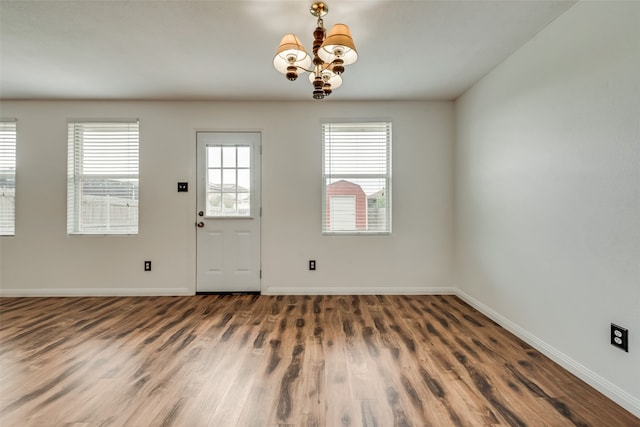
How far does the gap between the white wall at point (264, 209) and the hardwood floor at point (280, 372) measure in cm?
67

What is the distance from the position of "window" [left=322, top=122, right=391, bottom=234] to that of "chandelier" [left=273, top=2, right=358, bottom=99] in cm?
168

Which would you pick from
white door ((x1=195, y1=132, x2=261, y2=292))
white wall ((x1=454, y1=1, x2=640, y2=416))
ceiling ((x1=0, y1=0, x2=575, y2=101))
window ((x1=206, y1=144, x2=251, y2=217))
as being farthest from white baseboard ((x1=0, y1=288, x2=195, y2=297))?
white wall ((x1=454, y1=1, x2=640, y2=416))

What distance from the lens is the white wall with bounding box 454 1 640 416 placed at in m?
1.59

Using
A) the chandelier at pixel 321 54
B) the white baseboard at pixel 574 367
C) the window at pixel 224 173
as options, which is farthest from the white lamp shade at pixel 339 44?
the white baseboard at pixel 574 367

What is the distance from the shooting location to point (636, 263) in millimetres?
1536

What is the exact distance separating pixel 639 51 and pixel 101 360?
3859mm

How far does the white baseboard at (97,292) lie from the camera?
11.9 ft

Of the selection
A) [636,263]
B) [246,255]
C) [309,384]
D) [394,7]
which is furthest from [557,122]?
[246,255]

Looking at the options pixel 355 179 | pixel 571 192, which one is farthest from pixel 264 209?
pixel 571 192

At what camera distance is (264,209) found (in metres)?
3.69

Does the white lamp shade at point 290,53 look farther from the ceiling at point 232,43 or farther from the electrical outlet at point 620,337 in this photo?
the electrical outlet at point 620,337

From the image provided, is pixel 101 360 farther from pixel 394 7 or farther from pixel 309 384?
pixel 394 7

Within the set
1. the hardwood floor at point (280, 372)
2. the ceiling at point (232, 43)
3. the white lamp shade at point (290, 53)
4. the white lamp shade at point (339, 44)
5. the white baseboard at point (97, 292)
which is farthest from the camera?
the white baseboard at point (97, 292)

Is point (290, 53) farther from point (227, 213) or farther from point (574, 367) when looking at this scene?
point (574, 367)
